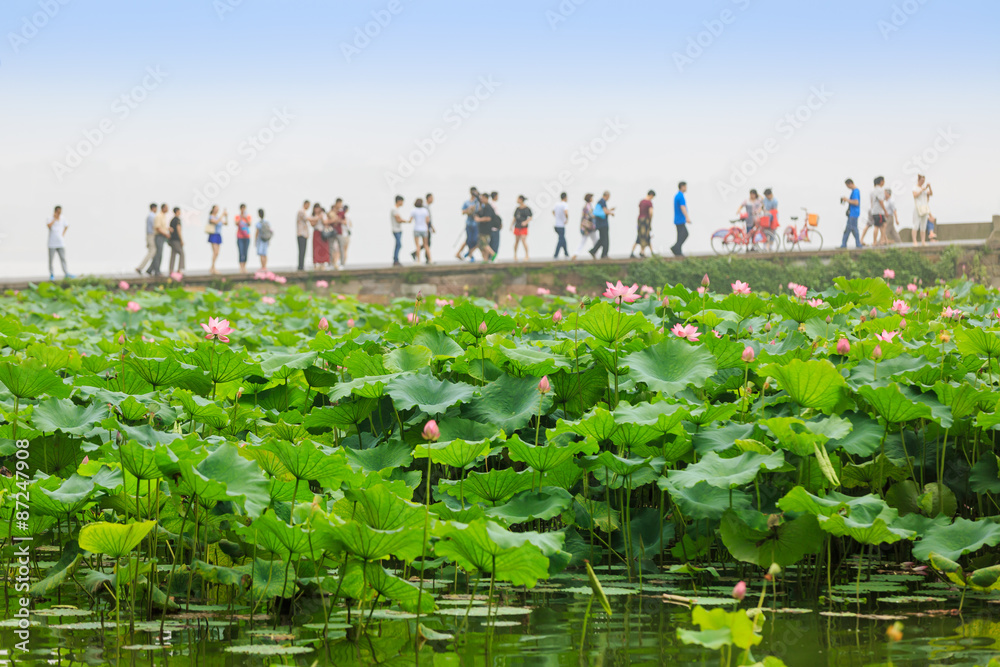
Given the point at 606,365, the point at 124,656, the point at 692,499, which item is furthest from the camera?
the point at 606,365

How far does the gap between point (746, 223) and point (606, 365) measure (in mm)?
18588

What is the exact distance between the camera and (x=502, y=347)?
3.84 metres

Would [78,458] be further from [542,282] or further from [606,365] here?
[542,282]

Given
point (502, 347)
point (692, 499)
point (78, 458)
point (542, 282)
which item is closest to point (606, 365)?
point (502, 347)

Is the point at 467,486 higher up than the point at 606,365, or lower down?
lower down

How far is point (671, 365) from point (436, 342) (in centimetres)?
101

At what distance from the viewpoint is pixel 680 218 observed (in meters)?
20.6

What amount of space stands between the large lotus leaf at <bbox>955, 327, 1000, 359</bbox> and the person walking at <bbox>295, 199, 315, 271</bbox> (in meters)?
16.4

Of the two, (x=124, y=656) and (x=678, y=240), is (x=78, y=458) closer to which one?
(x=124, y=656)

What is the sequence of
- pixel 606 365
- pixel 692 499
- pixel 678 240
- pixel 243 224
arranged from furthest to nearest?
pixel 678 240
pixel 243 224
pixel 606 365
pixel 692 499

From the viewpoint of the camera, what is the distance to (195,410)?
3.40m

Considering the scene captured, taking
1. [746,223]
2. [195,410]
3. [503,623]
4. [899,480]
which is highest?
[746,223]

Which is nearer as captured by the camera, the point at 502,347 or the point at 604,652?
the point at 604,652

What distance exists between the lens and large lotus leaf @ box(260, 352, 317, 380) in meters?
3.85
